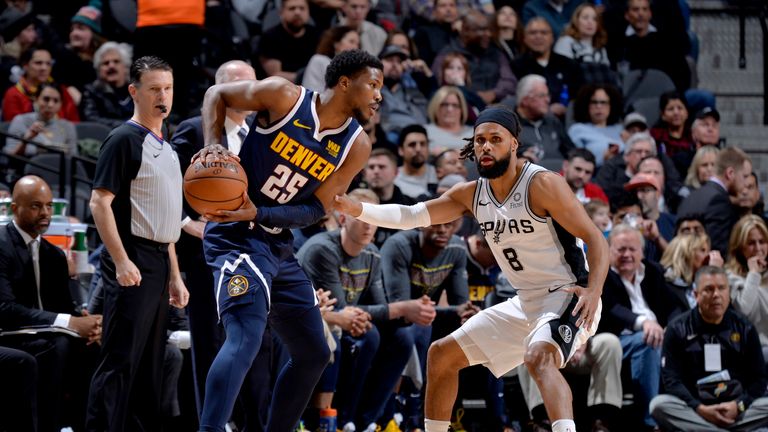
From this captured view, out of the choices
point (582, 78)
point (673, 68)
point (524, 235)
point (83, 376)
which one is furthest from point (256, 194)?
point (673, 68)

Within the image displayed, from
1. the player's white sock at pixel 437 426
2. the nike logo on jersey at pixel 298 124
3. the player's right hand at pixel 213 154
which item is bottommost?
the player's white sock at pixel 437 426

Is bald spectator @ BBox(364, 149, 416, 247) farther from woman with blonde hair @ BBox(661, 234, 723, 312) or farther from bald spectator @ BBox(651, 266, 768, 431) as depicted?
bald spectator @ BBox(651, 266, 768, 431)

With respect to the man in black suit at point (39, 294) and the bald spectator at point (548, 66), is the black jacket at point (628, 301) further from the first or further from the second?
the man in black suit at point (39, 294)

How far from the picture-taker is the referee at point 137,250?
5.43m

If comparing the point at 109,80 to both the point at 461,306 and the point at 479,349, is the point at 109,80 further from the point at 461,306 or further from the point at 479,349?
the point at 479,349

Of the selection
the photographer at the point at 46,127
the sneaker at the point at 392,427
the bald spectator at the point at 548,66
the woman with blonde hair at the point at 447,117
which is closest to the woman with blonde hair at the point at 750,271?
the woman with blonde hair at the point at 447,117

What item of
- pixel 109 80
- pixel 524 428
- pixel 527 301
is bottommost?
pixel 524 428

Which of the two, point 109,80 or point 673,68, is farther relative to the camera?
point 673,68

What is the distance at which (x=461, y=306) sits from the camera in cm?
797

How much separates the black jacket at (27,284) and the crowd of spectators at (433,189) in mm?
13

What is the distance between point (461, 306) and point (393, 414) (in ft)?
3.00

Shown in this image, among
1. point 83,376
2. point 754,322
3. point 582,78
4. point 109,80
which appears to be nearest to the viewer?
point 83,376

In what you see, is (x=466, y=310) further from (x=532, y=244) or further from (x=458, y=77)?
(x=458, y=77)

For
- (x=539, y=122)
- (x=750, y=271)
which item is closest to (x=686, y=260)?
(x=750, y=271)
